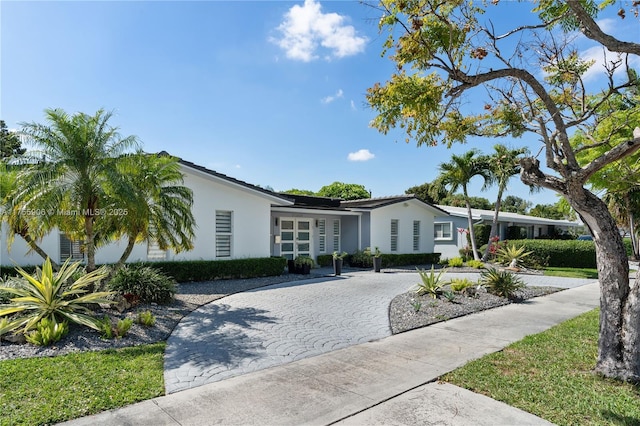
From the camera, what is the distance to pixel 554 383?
491 centimetres

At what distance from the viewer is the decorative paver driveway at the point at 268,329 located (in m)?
5.67

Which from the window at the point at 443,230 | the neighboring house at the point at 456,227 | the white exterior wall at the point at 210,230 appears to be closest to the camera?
the white exterior wall at the point at 210,230

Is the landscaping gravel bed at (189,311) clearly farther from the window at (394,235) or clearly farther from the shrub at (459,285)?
the window at (394,235)

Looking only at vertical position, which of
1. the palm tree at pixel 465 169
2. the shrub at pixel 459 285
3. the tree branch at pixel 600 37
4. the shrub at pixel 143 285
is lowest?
the shrub at pixel 459 285

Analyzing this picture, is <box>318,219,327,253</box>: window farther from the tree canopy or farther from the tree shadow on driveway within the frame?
the tree canopy

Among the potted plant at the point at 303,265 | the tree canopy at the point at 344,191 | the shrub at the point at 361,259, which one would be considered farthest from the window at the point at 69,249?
the tree canopy at the point at 344,191

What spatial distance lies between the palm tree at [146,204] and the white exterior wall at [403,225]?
41.3ft

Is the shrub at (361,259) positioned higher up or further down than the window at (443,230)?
further down

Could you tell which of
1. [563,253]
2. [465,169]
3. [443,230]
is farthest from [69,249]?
[563,253]

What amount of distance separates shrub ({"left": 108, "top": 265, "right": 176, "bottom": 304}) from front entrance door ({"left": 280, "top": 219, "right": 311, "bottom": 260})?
376 inches

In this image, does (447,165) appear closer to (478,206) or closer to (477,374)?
(477,374)

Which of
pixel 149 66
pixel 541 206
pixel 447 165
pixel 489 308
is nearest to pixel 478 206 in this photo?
pixel 541 206

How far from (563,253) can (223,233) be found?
20.3 metres

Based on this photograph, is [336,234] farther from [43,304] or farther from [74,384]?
[74,384]
